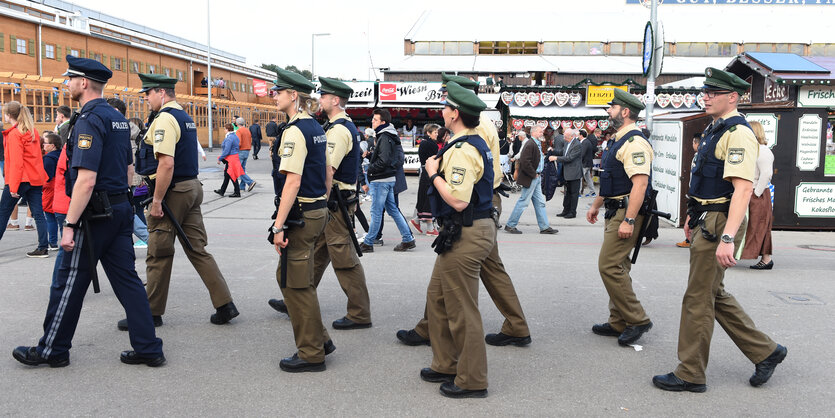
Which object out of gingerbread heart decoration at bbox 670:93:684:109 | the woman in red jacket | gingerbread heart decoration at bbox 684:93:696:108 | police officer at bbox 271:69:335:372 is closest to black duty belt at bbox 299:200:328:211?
police officer at bbox 271:69:335:372

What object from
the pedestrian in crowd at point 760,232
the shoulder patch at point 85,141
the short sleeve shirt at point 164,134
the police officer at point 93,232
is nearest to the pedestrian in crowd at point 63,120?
the short sleeve shirt at point 164,134

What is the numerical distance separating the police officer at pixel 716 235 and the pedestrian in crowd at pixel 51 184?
709cm

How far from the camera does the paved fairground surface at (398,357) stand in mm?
3955

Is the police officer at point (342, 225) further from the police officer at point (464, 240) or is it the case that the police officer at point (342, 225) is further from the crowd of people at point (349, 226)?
the police officer at point (464, 240)

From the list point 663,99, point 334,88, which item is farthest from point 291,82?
point 663,99

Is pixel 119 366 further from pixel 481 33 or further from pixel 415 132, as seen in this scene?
pixel 481 33

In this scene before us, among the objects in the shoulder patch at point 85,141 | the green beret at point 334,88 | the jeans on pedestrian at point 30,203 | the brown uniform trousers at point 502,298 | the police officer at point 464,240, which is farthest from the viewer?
the jeans on pedestrian at point 30,203

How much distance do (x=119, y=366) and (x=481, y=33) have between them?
33555 millimetres

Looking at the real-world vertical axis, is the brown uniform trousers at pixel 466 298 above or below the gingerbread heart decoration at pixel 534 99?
below

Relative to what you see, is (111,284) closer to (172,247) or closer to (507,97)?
(172,247)

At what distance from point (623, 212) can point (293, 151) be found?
256cm

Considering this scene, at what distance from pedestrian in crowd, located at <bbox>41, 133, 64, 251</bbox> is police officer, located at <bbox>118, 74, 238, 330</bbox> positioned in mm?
3282

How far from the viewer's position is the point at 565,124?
70.1 feet

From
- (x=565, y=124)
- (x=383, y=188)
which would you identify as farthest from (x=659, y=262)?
(x=565, y=124)
